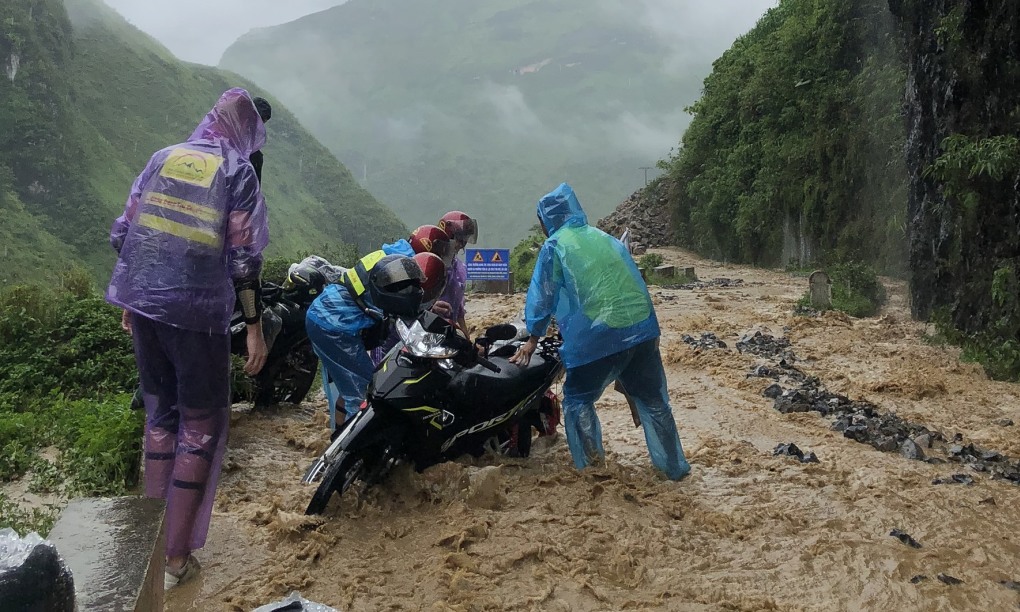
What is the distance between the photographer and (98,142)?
189 feet

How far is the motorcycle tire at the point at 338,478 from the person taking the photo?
12.1 feet

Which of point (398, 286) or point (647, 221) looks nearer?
point (398, 286)

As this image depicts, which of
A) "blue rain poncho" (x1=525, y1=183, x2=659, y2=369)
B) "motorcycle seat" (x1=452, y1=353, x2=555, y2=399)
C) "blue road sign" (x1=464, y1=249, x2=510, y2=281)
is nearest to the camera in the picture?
"motorcycle seat" (x1=452, y1=353, x2=555, y2=399)

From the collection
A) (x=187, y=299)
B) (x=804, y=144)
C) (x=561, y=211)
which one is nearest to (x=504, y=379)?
(x=561, y=211)

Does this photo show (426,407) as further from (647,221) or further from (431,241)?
Answer: (647,221)

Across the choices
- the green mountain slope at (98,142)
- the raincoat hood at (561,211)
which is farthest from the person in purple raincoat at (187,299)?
the green mountain slope at (98,142)

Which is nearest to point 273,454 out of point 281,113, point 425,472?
point 425,472

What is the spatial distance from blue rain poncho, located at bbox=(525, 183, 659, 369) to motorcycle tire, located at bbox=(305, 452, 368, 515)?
1206mm

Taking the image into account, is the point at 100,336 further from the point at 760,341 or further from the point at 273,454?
the point at 760,341

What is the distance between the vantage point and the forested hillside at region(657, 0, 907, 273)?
18594 mm

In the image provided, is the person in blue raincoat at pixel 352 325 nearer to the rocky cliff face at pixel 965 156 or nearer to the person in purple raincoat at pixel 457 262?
the person in purple raincoat at pixel 457 262

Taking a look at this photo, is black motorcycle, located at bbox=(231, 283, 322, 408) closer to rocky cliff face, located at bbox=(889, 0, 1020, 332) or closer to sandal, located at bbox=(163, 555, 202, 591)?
sandal, located at bbox=(163, 555, 202, 591)

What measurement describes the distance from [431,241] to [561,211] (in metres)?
1.10

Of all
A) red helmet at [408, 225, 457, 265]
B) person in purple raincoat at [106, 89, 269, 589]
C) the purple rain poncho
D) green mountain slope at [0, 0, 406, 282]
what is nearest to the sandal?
person in purple raincoat at [106, 89, 269, 589]
